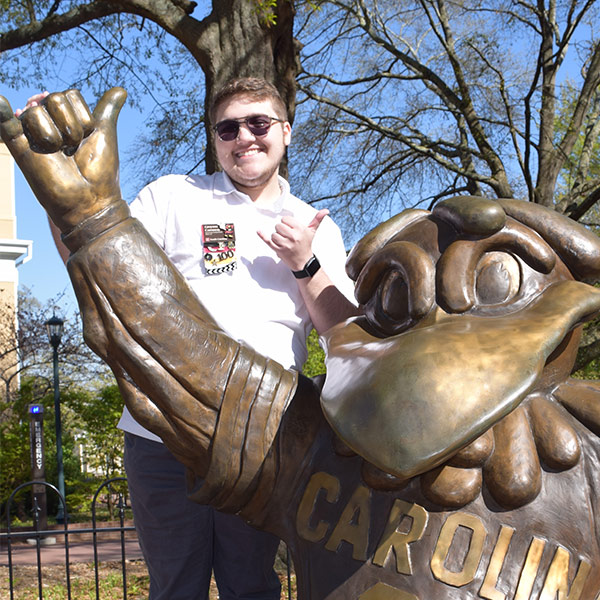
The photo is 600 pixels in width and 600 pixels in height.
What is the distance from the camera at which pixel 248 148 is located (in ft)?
6.77

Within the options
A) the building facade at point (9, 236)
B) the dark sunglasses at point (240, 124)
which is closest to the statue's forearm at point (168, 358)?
the dark sunglasses at point (240, 124)

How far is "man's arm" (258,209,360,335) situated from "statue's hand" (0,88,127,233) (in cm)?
57

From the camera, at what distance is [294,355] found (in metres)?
2.02

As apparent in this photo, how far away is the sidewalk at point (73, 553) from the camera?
7848 mm

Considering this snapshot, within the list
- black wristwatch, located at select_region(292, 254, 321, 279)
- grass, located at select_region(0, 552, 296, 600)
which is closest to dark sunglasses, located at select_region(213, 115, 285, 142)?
black wristwatch, located at select_region(292, 254, 321, 279)

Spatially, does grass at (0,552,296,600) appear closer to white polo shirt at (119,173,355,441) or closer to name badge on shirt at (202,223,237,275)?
white polo shirt at (119,173,355,441)

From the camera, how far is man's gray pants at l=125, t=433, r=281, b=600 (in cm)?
201

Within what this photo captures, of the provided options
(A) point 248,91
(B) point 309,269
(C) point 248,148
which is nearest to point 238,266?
(B) point 309,269

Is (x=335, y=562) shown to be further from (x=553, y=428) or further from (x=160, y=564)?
(x=160, y=564)

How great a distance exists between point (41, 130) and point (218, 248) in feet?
2.49

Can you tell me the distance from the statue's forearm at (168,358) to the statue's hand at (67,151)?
44 mm

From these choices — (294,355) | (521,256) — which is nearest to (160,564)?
(294,355)

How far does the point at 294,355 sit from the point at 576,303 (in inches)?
37.3

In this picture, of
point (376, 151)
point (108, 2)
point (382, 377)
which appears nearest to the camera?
point (382, 377)
